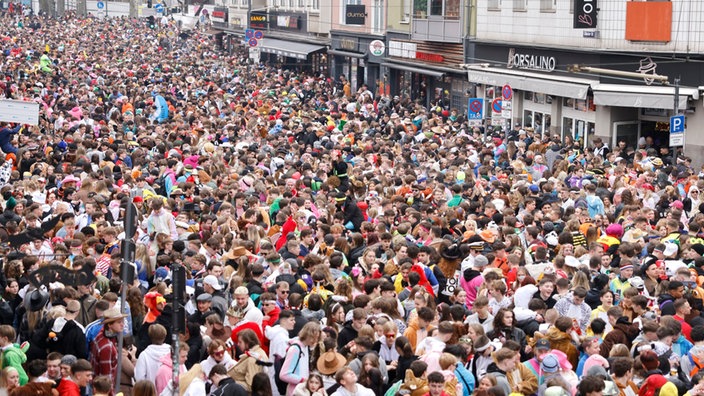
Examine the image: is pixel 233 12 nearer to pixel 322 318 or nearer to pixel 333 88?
pixel 333 88

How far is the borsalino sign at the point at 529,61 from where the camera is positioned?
3441 centimetres

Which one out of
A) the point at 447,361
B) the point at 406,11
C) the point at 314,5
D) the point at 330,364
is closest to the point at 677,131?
the point at 447,361

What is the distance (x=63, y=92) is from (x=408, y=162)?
19615 millimetres

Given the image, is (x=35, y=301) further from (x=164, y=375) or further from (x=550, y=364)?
(x=550, y=364)

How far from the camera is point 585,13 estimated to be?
104 ft

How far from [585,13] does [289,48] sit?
29.1 metres

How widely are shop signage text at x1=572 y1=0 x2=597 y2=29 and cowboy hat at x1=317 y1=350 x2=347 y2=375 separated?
2266 centimetres

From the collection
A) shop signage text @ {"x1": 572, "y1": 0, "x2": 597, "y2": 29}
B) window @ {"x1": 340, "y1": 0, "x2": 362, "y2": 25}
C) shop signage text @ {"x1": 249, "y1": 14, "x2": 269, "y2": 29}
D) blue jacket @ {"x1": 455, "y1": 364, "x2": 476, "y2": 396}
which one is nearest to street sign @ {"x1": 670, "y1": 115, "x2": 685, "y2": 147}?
shop signage text @ {"x1": 572, "y1": 0, "x2": 597, "y2": 29}

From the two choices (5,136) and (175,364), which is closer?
(175,364)

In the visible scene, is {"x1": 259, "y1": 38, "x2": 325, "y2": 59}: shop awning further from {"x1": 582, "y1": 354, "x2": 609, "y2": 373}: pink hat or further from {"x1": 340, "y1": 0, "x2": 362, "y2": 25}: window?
{"x1": 582, "y1": 354, "x2": 609, "y2": 373}: pink hat

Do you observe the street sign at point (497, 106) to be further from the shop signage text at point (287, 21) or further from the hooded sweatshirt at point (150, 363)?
the shop signage text at point (287, 21)

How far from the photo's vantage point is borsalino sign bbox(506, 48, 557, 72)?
113 ft

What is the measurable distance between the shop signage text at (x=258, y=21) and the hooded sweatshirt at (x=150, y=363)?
54.5m

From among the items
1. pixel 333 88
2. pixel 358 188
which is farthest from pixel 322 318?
pixel 333 88
